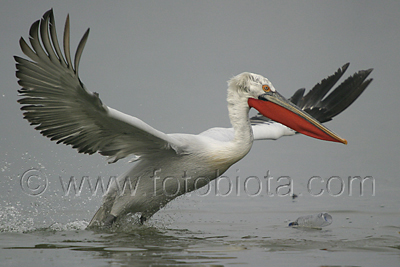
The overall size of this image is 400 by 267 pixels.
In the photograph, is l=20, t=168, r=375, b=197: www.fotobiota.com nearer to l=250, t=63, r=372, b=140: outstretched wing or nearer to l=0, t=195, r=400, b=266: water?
l=0, t=195, r=400, b=266: water

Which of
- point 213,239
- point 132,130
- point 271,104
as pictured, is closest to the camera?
point 132,130

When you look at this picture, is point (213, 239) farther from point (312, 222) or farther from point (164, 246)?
point (312, 222)

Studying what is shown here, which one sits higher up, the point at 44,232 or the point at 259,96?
the point at 259,96

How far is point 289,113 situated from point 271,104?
217 millimetres

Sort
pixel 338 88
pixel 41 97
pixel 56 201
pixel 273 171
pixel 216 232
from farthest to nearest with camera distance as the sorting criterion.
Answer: pixel 273 171, pixel 56 201, pixel 338 88, pixel 216 232, pixel 41 97

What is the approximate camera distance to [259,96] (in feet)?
17.1

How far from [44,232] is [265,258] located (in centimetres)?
242

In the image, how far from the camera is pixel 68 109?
14.1ft

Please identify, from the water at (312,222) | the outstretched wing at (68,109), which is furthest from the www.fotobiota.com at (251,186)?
the water at (312,222)

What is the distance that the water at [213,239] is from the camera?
12.1 feet

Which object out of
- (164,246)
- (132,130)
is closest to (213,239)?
(164,246)

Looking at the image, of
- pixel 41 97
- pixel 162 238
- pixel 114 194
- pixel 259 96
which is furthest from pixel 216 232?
pixel 41 97

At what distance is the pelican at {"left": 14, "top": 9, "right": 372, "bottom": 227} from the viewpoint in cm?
405

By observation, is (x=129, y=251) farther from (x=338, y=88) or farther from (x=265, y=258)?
(x=338, y=88)
